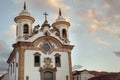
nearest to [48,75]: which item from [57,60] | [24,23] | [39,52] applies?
[57,60]

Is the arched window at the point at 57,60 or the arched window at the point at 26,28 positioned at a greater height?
the arched window at the point at 26,28

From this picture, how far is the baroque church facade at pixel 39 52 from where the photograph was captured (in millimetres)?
37938

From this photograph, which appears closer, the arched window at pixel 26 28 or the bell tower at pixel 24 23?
the bell tower at pixel 24 23

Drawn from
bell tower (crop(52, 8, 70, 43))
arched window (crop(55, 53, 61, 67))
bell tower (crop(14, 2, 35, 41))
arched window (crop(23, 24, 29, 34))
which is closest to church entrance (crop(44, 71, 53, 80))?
arched window (crop(55, 53, 61, 67))

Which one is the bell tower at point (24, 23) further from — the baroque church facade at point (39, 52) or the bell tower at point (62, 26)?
the bell tower at point (62, 26)

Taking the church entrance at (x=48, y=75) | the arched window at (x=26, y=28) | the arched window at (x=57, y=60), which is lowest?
the church entrance at (x=48, y=75)

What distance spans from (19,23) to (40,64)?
22.7 feet

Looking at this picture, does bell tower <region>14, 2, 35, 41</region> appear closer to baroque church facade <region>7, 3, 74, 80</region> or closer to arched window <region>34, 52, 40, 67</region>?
baroque church facade <region>7, 3, 74, 80</region>

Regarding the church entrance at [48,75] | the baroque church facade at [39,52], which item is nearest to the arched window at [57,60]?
the baroque church facade at [39,52]

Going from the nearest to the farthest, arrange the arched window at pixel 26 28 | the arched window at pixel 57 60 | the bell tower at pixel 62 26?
the arched window at pixel 57 60, the arched window at pixel 26 28, the bell tower at pixel 62 26

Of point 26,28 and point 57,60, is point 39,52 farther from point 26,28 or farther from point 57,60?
point 26,28

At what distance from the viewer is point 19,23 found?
40.6 metres

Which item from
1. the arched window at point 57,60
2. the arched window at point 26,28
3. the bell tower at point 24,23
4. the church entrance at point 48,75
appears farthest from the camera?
the arched window at point 26,28

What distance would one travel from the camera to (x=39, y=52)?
39.0m
